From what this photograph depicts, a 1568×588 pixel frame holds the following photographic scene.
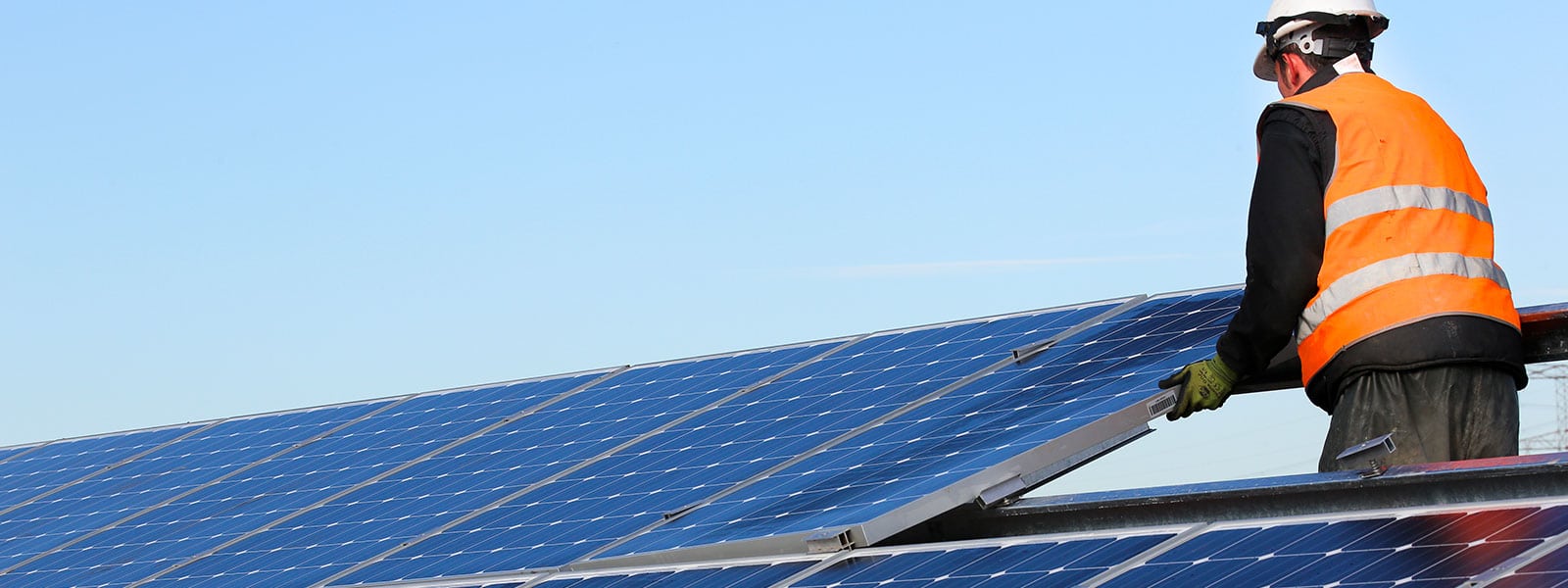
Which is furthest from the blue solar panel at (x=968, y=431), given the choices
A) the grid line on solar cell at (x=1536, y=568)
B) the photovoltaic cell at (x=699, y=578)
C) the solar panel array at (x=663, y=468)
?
the grid line on solar cell at (x=1536, y=568)

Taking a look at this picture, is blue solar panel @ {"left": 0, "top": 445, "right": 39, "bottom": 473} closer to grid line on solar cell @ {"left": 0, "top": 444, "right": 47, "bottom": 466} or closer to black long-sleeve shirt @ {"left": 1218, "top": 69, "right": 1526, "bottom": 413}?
grid line on solar cell @ {"left": 0, "top": 444, "right": 47, "bottom": 466}

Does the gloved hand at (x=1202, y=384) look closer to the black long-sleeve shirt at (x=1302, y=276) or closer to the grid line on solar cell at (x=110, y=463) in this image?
the black long-sleeve shirt at (x=1302, y=276)

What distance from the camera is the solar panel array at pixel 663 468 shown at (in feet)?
26.6

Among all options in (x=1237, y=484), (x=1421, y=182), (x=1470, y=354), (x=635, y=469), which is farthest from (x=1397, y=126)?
(x=635, y=469)

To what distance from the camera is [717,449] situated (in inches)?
410

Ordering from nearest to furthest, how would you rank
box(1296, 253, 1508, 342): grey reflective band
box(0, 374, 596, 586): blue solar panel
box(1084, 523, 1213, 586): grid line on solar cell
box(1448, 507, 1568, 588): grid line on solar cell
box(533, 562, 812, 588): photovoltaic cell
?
box(1448, 507, 1568, 588): grid line on solar cell → box(1084, 523, 1213, 586): grid line on solar cell → box(533, 562, 812, 588): photovoltaic cell → box(1296, 253, 1508, 342): grey reflective band → box(0, 374, 596, 586): blue solar panel

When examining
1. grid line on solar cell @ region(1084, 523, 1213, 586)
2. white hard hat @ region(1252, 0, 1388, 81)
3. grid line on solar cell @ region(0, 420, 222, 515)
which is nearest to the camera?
grid line on solar cell @ region(1084, 523, 1213, 586)

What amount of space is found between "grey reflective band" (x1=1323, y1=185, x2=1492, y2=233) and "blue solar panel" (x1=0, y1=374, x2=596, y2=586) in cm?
684

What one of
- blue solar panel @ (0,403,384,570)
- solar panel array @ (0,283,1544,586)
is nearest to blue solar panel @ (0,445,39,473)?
blue solar panel @ (0,403,384,570)

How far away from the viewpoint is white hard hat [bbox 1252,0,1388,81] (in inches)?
316

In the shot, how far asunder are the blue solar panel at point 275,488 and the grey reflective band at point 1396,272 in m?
6.74

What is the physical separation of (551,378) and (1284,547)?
9714 millimetres

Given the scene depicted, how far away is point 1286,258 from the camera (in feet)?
24.9

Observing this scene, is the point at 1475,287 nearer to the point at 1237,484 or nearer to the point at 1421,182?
the point at 1421,182
